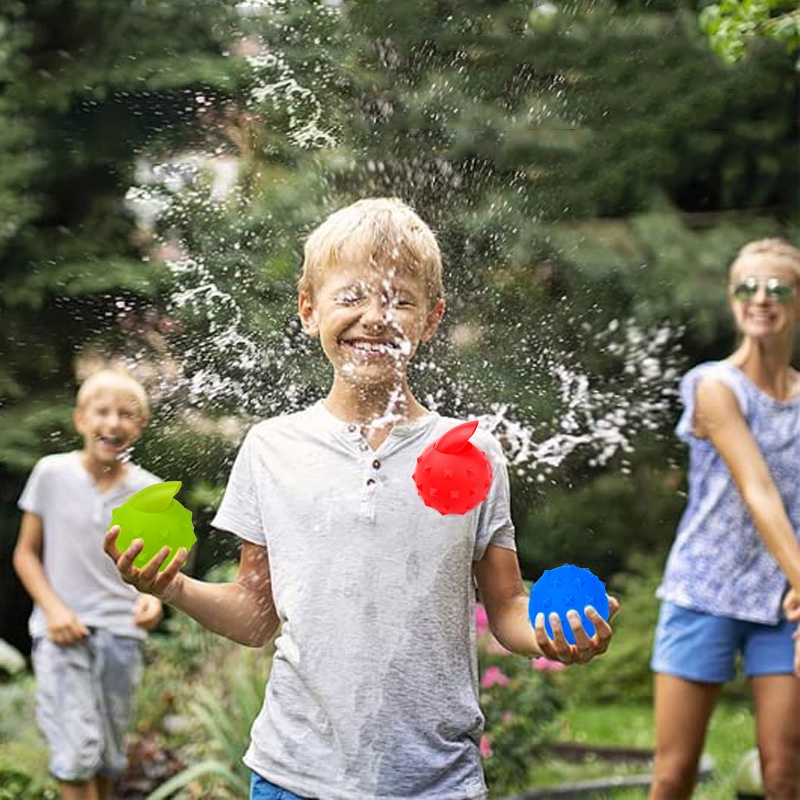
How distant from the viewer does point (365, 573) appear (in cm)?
189

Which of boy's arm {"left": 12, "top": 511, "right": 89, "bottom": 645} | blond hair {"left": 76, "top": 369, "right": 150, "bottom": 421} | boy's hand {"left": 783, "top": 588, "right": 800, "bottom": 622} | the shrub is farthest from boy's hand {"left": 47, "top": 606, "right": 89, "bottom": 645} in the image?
boy's hand {"left": 783, "top": 588, "right": 800, "bottom": 622}

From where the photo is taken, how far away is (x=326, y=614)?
1.89 m

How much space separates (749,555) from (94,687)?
148 centimetres

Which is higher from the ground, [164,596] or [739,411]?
[739,411]

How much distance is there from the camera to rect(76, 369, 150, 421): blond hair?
2984 mm

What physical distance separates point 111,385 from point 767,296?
1.28 meters

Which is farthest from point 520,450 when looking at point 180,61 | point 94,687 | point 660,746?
point 180,61

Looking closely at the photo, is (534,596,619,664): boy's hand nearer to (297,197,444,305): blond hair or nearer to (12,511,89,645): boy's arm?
(297,197,444,305): blond hair

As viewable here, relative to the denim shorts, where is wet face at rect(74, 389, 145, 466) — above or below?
above

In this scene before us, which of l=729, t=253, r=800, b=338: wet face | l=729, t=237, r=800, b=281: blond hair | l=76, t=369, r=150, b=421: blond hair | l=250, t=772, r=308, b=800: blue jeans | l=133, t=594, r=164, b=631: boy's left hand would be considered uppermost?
l=729, t=237, r=800, b=281: blond hair

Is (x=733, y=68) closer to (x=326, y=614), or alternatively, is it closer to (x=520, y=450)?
(x=520, y=450)

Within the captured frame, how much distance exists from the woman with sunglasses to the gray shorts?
123 centimetres

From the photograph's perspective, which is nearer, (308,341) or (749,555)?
(308,341)

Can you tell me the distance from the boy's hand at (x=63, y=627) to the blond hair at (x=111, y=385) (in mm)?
507
